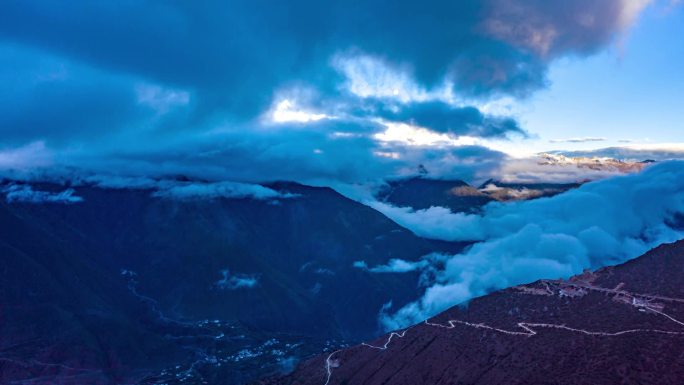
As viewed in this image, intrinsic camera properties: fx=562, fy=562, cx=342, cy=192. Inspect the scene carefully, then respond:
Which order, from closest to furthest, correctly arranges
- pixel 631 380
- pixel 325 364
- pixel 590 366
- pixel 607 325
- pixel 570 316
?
1. pixel 631 380
2. pixel 590 366
3. pixel 607 325
4. pixel 570 316
5. pixel 325 364

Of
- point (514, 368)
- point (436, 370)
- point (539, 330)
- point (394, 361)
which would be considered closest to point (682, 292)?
point (539, 330)

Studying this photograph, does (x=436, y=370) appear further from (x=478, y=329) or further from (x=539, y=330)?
(x=539, y=330)

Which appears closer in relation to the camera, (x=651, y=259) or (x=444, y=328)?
(x=651, y=259)

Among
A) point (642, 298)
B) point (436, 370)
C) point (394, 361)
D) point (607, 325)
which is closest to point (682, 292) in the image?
point (642, 298)

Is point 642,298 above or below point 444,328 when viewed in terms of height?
above

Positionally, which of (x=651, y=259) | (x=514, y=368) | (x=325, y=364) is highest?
(x=651, y=259)

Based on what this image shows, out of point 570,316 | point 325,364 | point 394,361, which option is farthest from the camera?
point 325,364

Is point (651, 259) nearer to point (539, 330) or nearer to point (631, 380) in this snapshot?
point (539, 330)
